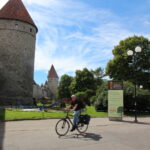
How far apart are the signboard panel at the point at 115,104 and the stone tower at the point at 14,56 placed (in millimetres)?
27422

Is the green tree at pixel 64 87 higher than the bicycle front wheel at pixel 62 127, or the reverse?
the green tree at pixel 64 87

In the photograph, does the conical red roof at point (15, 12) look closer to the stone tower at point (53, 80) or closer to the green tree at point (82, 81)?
the green tree at point (82, 81)

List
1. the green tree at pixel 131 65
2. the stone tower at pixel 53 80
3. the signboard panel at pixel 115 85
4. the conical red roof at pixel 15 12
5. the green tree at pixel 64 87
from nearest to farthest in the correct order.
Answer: the signboard panel at pixel 115 85, the green tree at pixel 131 65, the conical red roof at pixel 15 12, the green tree at pixel 64 87, the stone tower at pixel 53 80

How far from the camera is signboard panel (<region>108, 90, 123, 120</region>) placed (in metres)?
15.8

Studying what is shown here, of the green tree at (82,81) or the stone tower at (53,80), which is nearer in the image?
the green tree at (82,81)

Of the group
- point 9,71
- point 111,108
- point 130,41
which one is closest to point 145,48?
point 130,41

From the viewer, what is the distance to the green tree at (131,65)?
34812mm

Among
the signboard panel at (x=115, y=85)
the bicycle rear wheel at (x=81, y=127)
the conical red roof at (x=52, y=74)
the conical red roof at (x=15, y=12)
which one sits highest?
the conical red roof at (x=15, y=12)

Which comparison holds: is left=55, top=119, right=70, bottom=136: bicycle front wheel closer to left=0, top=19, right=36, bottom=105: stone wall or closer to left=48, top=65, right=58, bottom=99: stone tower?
left=0, top=19, right=36, bottom=105: stone wall

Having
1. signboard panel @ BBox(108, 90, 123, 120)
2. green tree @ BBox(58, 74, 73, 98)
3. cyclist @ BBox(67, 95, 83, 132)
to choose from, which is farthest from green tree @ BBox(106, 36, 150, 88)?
green tree @ BBox(58, 74, 73, 98)

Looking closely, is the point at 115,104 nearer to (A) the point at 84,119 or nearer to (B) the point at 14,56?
(A) the point at 84,119

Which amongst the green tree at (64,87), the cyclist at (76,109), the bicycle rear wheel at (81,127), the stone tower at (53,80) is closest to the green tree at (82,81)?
the green tree at (64,87)

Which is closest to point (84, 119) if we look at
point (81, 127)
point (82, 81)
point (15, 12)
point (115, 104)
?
point (81, 127)

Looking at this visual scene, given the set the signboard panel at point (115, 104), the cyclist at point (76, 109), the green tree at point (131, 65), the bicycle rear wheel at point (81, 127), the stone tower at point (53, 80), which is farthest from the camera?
the stone tower at point (53, 80)
